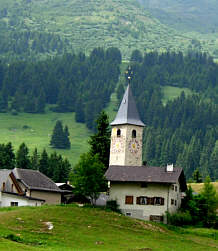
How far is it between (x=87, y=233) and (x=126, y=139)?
4394cm

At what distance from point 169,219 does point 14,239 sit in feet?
100

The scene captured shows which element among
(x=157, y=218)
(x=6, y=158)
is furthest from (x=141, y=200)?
(x=6, y=158)

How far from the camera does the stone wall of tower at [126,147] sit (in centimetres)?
11031

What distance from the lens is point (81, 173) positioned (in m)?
86.4

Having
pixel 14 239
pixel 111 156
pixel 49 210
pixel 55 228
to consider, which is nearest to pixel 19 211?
pixel 49 210

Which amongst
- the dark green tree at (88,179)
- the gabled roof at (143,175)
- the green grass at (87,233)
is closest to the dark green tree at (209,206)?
the gabled roof at (143,175)

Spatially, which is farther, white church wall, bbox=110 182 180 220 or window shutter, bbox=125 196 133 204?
window shutter, bbox=125 196 133 204

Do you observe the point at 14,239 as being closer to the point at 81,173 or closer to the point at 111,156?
the point at 81,173

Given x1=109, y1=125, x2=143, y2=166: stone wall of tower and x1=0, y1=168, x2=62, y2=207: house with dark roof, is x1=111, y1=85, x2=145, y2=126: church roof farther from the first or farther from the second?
x1=0, y1=168, x2=62, y2=207: house with dark roof

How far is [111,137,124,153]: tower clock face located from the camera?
364 ft

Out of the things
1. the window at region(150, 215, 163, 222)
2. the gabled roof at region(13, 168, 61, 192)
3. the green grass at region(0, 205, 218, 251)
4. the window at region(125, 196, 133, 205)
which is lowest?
the green grass at region(0, 205, 218, 251)

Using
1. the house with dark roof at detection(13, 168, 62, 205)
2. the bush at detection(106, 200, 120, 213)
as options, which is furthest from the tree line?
the bush at detection(106, 200, 120, 213)

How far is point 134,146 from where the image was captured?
112 metres

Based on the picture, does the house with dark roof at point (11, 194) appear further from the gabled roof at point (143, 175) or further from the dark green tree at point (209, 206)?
the dark green tree at point (209, 206)
